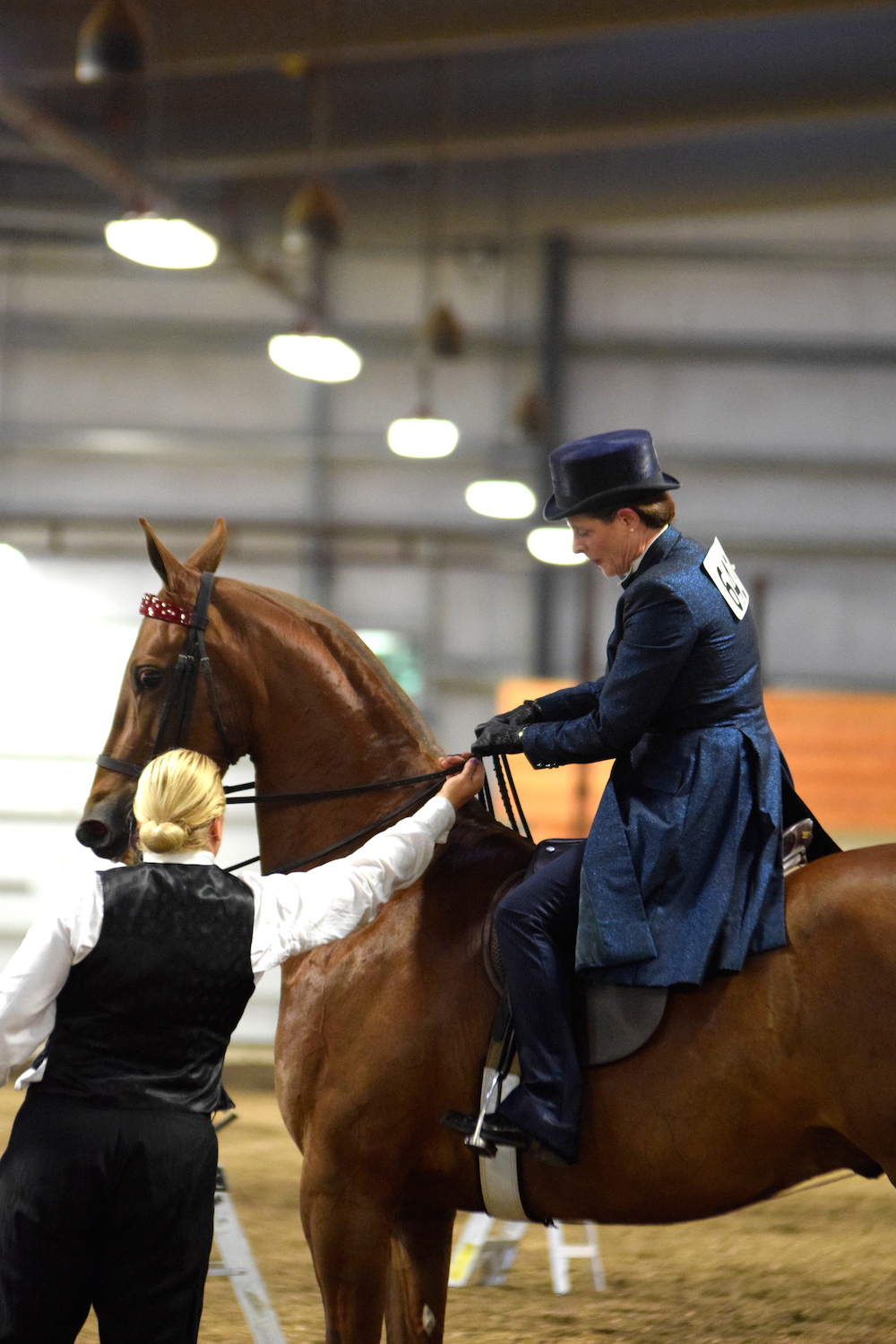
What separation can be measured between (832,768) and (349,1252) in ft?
28.6

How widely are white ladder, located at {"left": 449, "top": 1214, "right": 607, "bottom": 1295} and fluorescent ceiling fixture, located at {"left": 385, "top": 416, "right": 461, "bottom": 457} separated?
17.8ft

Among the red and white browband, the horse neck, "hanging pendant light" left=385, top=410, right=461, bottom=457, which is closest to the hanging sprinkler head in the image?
"hanging pendant light" left=385, top=410, right=461, bottom=457

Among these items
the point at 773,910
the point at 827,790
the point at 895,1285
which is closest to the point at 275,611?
the point at 773,910

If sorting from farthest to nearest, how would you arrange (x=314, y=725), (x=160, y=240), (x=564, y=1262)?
(x=160, y=240), (x=564, y=1262), (x=314, y=725)

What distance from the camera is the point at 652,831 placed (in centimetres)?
275

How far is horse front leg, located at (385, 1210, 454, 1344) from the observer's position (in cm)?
313

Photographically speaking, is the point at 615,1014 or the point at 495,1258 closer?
the point at 615,1014

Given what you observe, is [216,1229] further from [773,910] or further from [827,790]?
[827,790]

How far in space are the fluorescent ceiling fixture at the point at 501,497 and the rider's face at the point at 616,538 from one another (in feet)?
23.7

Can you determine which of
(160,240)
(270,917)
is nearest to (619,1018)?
(270,917)

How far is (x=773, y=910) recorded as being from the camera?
2682 mm

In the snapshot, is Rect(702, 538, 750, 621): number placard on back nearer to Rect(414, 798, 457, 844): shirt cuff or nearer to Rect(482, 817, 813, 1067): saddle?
Rect(482, 817, 813, 1067): saddle

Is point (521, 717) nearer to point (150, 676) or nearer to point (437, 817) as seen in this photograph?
point (437, 817)

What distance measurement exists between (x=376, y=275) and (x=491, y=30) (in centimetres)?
574
